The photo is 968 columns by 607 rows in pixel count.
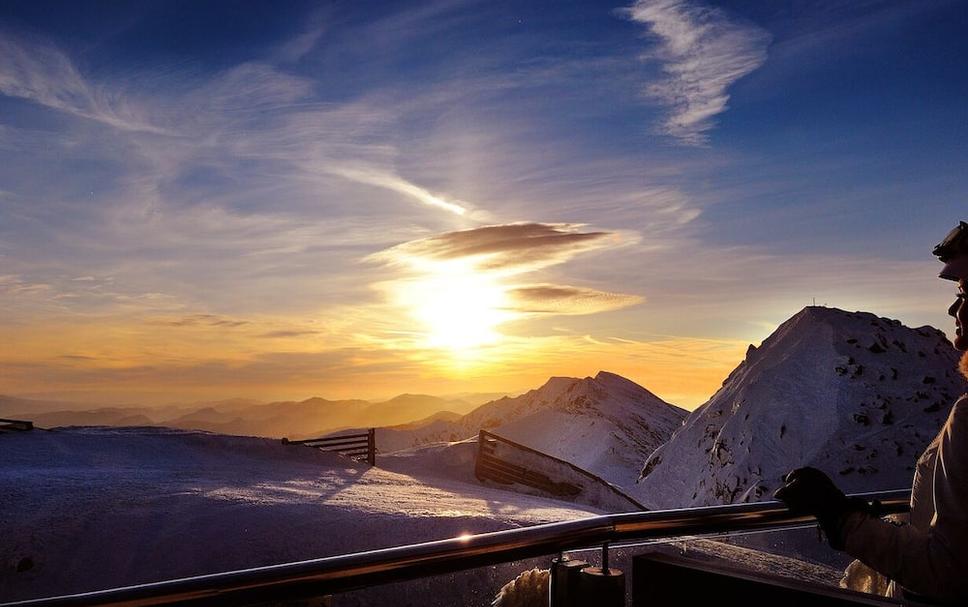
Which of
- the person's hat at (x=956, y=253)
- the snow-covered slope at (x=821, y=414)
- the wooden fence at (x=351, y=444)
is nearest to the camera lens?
the person's hat at (x=956, y=253)

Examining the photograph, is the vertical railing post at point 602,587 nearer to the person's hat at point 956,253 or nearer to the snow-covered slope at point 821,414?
the person's hat at point 956,253

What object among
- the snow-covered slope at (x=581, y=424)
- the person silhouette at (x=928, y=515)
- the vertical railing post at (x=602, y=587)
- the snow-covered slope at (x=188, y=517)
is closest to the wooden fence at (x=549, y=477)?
the snow-covered slope at (x=188, y=517)

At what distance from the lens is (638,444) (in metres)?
59.7

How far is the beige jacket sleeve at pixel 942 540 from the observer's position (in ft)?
7.10

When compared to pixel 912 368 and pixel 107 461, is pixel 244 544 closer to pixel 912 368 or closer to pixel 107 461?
pixel 107 461

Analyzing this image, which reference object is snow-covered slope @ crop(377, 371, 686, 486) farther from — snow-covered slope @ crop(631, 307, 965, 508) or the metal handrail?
the metal handrail

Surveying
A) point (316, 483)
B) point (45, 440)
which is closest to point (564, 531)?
point (316, 483)

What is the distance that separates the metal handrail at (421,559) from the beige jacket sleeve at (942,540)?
274 mm

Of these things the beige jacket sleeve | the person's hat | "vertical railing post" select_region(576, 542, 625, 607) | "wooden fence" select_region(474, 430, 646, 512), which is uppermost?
the person's hat

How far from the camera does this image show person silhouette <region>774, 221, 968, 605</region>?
7.14ft

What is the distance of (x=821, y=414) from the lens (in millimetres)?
23422

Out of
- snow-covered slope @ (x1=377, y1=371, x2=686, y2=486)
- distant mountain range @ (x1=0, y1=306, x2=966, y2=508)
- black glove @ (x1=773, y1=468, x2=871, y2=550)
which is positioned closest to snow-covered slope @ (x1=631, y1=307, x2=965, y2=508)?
distant mountain range @ (x1=0, y1=306, x2=966, y2=508)

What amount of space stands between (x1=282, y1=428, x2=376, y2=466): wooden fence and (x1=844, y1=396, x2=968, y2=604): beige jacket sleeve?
2317 centimetres

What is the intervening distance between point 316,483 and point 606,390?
185ft
